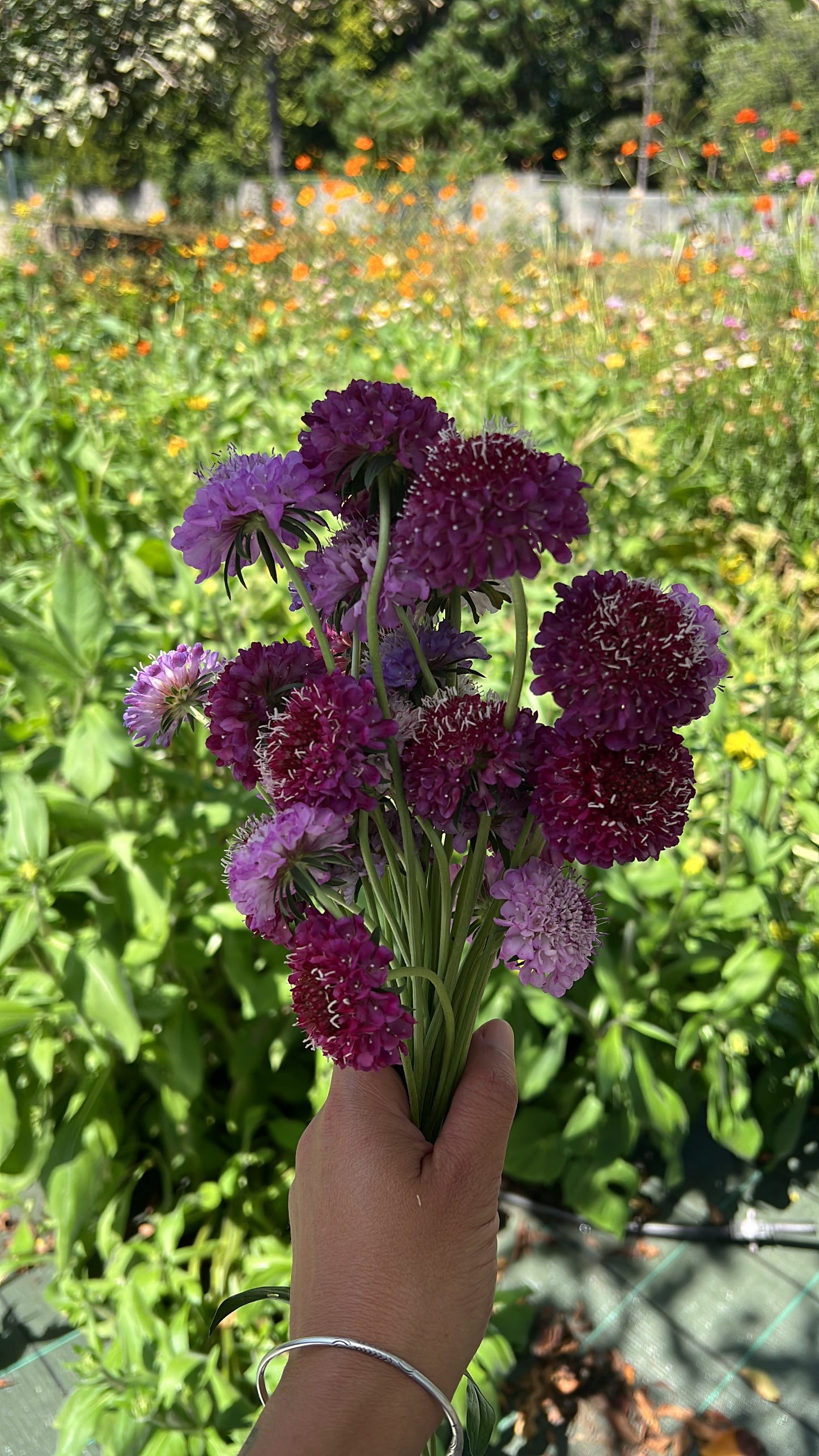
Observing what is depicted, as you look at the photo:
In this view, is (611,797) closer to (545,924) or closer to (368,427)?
(545,924)

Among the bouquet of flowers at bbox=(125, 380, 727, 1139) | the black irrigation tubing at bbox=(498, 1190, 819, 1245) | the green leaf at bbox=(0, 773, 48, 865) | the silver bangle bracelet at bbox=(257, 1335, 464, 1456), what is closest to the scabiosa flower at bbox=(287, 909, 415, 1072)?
the bouquet of flowers at bbox=(125, 380, 727, 1139)

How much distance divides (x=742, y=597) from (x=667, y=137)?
4.81 meters

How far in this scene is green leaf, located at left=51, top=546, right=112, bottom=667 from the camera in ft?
4.69

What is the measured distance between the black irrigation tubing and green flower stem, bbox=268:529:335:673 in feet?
4.69

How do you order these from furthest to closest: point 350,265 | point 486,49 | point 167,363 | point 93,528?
point 486,49, point 350,265, point 167,363, point 93,528

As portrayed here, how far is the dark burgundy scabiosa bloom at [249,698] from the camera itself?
55 centimetres

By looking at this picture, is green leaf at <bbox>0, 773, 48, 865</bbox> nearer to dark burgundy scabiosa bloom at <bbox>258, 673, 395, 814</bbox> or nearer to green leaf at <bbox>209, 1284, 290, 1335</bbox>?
green leaf at <bbox>209, 1284, 290, 1335</bbox>

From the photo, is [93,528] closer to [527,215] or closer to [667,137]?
[667,137]

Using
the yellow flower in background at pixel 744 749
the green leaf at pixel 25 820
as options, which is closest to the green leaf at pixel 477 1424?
the green leaf at pixel 25 820

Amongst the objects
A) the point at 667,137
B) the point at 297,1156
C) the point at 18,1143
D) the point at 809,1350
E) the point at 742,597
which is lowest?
the point at 809,1350

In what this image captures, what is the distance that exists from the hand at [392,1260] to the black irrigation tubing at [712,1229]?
1139 mm

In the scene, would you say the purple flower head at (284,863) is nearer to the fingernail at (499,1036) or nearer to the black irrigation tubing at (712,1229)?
the fingernail at (499,1036)

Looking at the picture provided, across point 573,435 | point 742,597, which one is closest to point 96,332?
point 573,435

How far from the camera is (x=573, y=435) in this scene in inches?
97.6
